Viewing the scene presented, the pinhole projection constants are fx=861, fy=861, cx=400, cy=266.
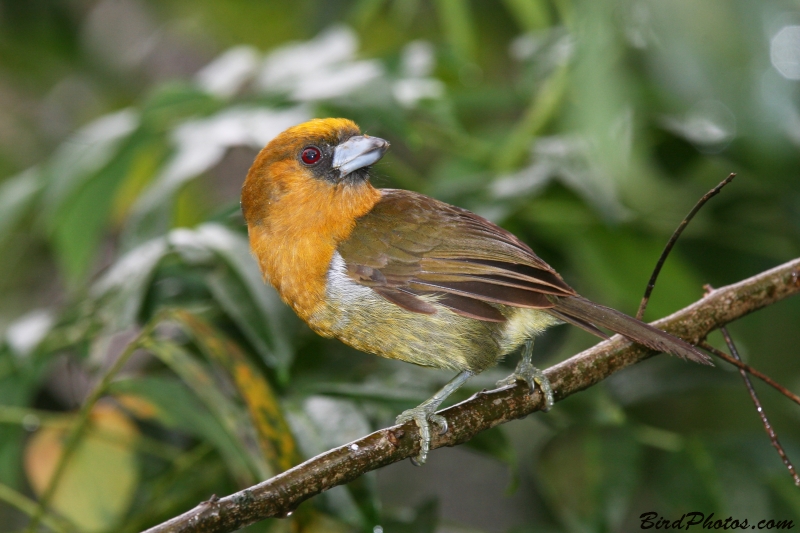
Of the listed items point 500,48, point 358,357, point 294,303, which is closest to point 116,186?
point 358,357

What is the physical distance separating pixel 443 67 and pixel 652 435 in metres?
1.73

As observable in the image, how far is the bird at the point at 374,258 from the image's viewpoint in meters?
1.70

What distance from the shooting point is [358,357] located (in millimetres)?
2482

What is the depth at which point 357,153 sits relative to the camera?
163cm

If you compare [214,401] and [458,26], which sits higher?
[458,26]

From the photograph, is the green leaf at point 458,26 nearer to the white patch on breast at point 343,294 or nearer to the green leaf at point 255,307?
the green leaf at point 255,307

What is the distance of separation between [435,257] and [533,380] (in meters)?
0.32

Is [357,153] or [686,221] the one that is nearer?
[686,221]

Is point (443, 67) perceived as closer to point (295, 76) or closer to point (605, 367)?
point (295, 76)

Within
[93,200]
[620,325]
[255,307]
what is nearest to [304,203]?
[255,307]

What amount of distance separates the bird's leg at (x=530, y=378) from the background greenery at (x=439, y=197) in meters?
0.32

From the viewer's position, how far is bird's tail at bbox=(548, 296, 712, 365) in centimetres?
143

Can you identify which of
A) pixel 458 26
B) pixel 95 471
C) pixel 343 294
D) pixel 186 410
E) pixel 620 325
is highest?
pixel 458 26

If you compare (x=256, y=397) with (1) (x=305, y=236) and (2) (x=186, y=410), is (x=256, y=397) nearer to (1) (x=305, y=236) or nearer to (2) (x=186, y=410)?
(2) (x=186, y=410)
